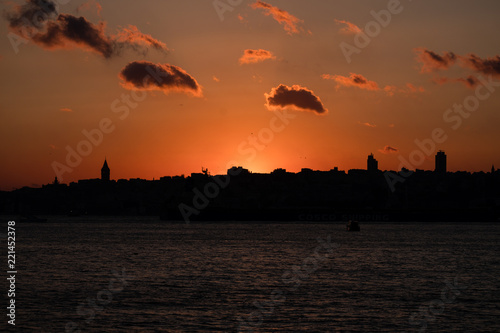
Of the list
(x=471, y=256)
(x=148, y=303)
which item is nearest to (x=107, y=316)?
(x=148, y=303)

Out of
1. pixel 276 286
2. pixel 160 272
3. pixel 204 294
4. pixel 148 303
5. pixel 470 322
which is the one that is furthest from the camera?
pixel 160 272

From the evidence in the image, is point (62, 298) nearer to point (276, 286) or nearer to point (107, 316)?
point (107, 316)

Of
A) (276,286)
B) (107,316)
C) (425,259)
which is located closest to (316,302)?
(276,286)

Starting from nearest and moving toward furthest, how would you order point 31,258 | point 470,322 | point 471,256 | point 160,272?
point 470,322, point 160,272, point 31,258, point 471,256

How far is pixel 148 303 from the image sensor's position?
124 feet

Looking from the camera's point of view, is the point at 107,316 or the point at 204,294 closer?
the point at 107,316

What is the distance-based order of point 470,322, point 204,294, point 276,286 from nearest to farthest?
1. point 470,322
2. point 204,294
3. point 276,286

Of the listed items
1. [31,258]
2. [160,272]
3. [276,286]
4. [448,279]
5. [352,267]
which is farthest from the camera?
[31,258]

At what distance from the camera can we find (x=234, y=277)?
50375mm

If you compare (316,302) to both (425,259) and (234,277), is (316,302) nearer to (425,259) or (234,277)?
(234,277)

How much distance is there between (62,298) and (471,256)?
5025 centimetres

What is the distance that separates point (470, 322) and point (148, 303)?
16.8 meters

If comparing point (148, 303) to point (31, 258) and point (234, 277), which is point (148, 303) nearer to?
point (234, 277)

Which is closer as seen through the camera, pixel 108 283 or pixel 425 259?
pixel 108 283
